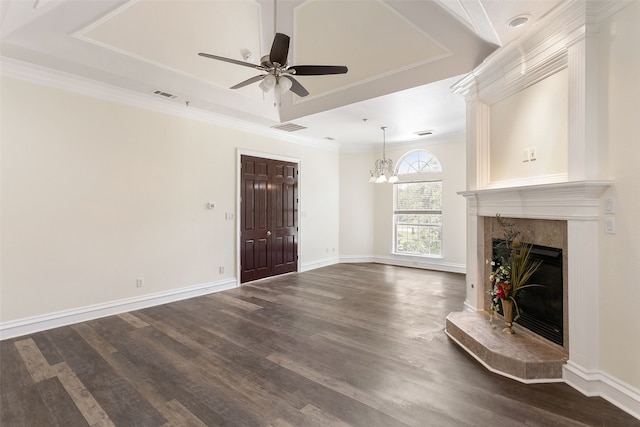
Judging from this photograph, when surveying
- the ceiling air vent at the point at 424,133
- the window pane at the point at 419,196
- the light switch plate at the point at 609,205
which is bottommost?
the light switch plate at the point at 609,205

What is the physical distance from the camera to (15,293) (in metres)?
3.50

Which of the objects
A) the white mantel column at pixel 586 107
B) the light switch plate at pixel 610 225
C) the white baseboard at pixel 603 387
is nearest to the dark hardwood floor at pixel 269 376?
the white baseboard at pixel 603 387

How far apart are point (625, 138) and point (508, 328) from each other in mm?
1963

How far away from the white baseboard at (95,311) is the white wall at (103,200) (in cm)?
8

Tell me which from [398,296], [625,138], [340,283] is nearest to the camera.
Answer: [625,138]

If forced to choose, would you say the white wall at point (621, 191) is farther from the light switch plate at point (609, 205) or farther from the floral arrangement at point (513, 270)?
the floral arrangement at point (513, 270)

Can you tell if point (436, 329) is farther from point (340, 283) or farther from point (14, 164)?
point (14, 164)

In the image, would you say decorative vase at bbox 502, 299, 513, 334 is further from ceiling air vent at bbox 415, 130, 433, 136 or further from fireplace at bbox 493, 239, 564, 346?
ceiling air vent at bbox 415, 130, 433, 136

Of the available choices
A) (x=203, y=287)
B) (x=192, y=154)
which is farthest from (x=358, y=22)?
(x=203, y=287)

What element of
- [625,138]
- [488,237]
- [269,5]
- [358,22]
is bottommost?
[488,237]

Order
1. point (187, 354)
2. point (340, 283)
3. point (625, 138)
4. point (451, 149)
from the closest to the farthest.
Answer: point (625, 138), point (187, 354), point (340, 283), point (451, 149)

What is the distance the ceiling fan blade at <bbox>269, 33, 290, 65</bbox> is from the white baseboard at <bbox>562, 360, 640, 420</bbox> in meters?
3.45

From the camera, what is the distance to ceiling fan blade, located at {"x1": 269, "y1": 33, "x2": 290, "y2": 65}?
2.37 m

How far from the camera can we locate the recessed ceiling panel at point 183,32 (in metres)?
3.33
